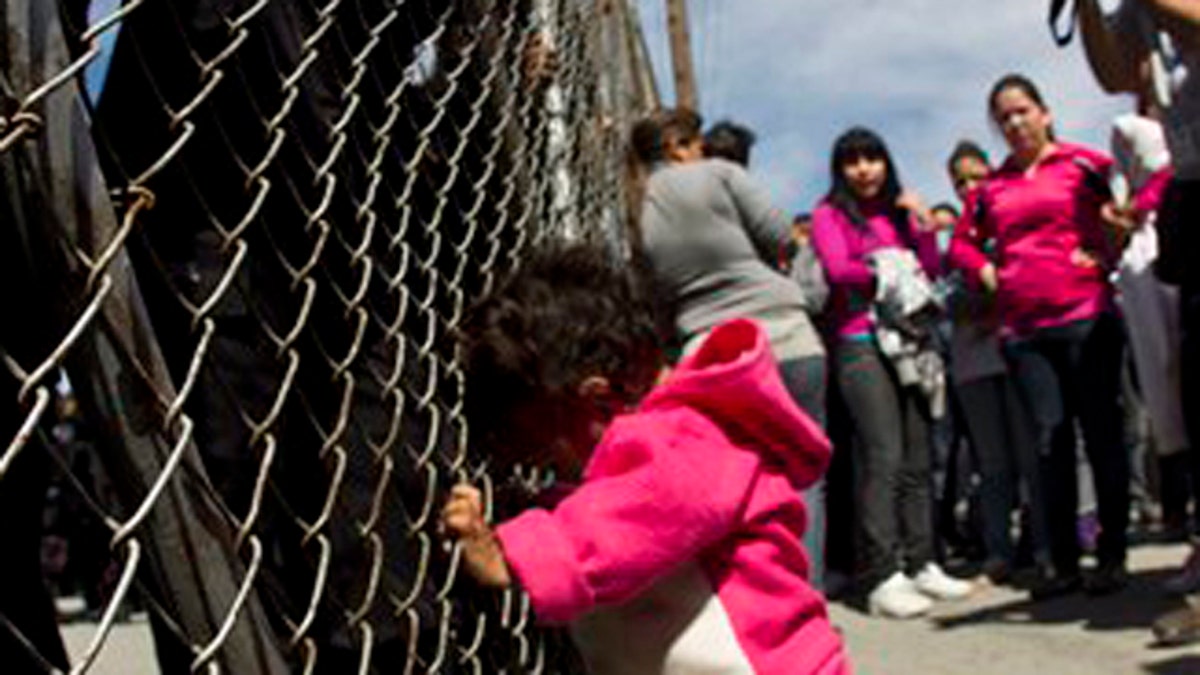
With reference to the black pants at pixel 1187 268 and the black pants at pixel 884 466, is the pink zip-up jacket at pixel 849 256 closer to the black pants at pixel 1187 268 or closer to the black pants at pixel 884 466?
the black pants at pixel 884 466

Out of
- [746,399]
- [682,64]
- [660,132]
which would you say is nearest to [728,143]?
[660,132]

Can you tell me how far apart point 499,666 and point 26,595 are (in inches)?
30.7

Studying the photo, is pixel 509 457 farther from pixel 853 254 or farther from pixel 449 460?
pixel 853 254

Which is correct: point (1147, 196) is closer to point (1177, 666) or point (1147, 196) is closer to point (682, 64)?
point (1177, 666)

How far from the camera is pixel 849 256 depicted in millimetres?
6152

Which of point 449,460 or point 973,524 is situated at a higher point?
point 449,460

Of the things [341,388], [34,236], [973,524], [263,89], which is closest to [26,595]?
[341,388]

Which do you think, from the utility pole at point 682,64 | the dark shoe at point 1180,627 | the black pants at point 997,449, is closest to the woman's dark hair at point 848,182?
the black pants at point 997,449

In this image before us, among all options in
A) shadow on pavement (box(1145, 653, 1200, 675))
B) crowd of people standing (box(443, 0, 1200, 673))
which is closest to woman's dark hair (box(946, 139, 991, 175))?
crowd of people standing (box(443, 0, 1200, 673))

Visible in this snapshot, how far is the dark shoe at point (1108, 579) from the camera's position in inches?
211

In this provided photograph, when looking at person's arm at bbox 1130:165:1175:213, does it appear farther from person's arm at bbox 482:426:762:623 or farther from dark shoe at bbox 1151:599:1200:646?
person's arm at bbox 482:426:762:623

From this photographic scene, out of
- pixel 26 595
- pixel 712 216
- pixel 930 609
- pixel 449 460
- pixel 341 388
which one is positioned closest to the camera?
pixel 26 595

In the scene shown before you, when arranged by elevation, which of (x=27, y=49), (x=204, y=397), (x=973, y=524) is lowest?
(x=973, y=524)

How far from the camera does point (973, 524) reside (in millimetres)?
8469
